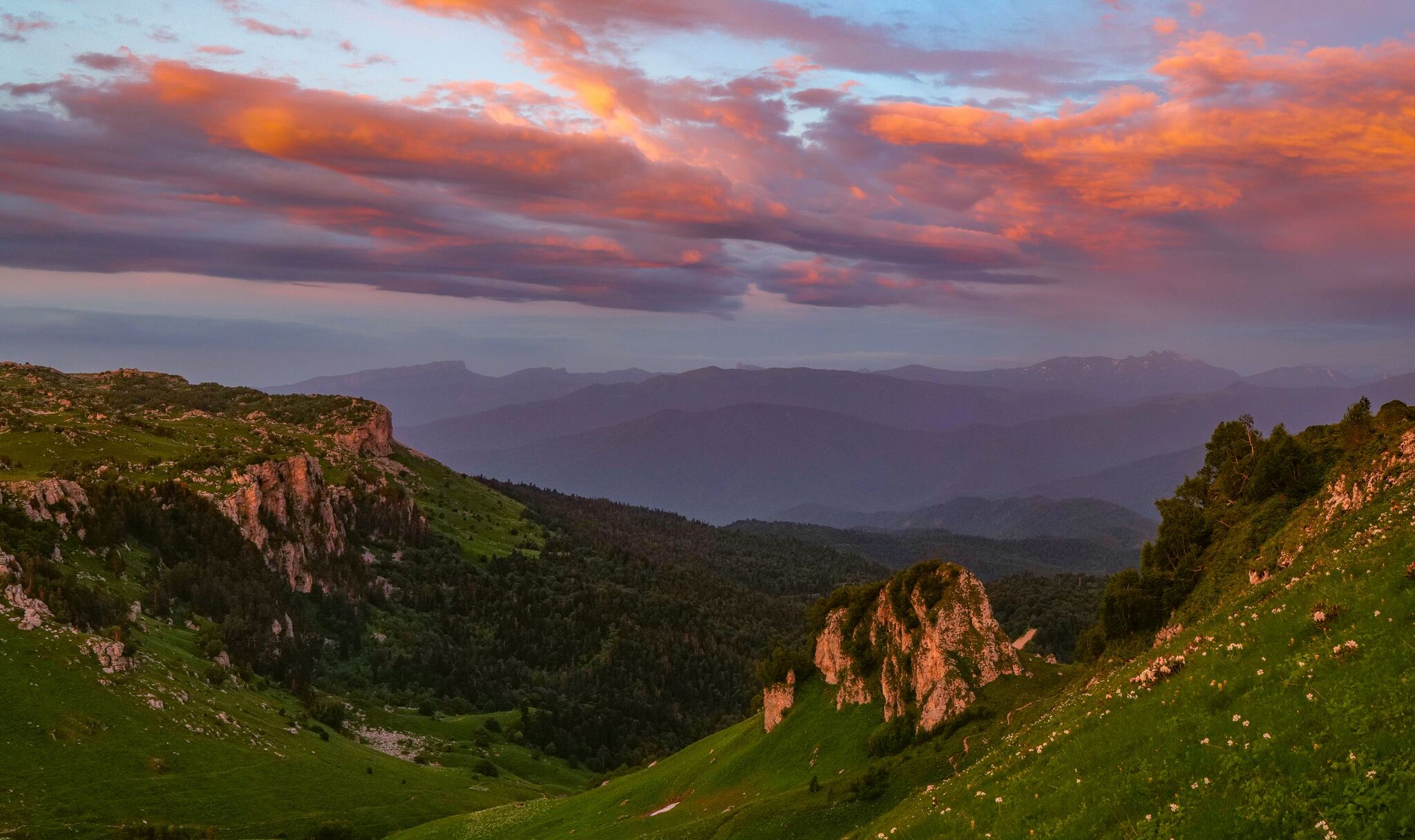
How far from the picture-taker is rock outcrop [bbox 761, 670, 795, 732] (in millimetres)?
63250

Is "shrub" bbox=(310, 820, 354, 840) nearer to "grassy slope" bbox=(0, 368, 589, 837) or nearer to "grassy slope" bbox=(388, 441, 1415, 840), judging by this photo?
"grassy slope" bbox=(0, 368, 589, 837)

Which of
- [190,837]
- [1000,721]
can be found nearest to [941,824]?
[1000,721]

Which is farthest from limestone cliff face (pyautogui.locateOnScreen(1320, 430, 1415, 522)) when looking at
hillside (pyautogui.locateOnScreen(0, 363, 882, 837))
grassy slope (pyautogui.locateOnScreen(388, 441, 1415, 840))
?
hillside (pyautogui.locateOnScreen(0, 363, 882, 837))

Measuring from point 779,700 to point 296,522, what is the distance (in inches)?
5714

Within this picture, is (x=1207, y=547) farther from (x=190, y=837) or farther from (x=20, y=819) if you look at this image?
(x=20, y=819)

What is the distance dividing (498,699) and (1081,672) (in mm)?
156143

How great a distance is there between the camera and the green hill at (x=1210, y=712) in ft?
55.7

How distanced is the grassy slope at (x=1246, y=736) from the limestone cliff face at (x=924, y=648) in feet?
28.0

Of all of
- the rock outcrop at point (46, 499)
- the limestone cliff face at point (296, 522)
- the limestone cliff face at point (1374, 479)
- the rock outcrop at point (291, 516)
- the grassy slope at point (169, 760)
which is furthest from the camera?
the limestone cliff face at point (296, 522)

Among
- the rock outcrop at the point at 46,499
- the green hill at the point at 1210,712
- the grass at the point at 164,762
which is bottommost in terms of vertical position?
the grass at the point at 164,762

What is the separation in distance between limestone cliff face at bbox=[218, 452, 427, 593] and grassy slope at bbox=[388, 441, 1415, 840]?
5989 inches

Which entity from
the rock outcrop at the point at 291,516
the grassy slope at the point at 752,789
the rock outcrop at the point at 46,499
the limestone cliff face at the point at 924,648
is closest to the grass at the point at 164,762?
the grassy slope at the point at 752,789

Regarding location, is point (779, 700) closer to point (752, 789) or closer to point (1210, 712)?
point (752, 789)

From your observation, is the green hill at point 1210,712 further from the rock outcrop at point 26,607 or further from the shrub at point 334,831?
the rock outcrop at point 26,607
